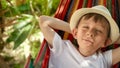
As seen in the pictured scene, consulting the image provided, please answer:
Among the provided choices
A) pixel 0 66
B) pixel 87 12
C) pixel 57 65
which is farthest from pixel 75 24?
pixel 0 66

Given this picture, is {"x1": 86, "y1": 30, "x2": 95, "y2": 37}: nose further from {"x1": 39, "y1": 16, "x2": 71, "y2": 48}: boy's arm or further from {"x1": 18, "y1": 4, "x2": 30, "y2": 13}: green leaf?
{"x1": 18, "y1": 4, "x2": 30, "y2": 13}: green leaf

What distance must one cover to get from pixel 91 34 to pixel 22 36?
4.91 feet

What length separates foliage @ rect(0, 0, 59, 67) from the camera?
345cm

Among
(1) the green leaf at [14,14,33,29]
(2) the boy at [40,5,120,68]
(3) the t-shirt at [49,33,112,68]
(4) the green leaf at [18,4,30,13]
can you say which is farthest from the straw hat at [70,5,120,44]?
(4) the green leaf at [18,4,30,13]

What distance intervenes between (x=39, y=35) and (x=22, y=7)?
410 millimetres

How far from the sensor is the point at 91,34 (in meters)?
2.08

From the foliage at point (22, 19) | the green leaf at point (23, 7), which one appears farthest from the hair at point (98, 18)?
the green leaf at point (23, 7)

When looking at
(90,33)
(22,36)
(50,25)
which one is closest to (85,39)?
(90,33)

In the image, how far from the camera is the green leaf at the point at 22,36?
3379 mm

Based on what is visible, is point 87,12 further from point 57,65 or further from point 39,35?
point 39,35

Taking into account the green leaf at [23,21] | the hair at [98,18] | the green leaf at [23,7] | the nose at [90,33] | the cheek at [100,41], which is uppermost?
the hair at [98,18]

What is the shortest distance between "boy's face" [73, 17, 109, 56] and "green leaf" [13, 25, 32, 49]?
1348 millimetres

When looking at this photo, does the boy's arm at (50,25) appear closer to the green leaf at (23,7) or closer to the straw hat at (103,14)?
the straw hat at (103,14)

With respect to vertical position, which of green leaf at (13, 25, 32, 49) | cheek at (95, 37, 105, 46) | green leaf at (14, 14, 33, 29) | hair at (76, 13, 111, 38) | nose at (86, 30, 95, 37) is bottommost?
green leaf at (13, 25, 32, 49)
